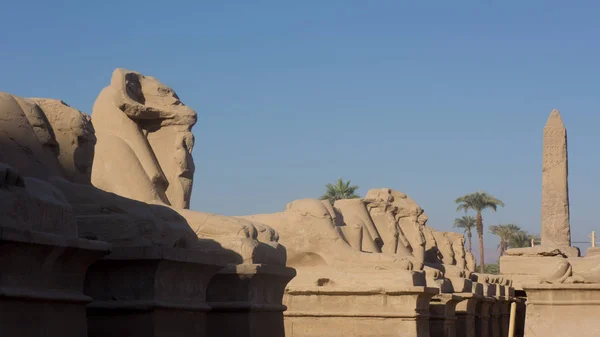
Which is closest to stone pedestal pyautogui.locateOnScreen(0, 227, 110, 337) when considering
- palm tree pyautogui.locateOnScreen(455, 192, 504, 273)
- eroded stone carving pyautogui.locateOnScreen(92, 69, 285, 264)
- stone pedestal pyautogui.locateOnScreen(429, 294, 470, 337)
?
eroded stone carving pyautogui.locateOnScreen(92, 69, 285, 264)

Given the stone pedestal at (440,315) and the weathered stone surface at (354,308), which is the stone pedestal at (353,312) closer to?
the weathered stone surface at (354,308)

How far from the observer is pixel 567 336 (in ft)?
36.5

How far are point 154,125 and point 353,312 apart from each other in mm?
3333

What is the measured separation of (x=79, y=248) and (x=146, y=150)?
11.2 ft

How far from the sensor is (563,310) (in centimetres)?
1123

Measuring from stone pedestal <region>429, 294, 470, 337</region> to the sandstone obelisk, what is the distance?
60.5 ft

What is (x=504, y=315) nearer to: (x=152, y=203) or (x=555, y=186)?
(x=152, y=203)

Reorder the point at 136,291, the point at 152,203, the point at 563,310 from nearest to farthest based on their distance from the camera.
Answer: the point at 136,291 < the point at 152,203 < the point at 563,310

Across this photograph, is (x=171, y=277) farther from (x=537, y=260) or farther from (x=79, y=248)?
(x=537, y=260)

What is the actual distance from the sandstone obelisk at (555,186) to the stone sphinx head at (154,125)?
23373 mm

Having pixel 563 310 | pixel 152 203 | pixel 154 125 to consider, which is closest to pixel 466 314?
pixel 563 310

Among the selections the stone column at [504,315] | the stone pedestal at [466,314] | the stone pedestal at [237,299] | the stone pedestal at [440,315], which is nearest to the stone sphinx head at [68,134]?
the stone pedestal at [237,299]

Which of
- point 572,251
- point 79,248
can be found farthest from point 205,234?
point 572,251

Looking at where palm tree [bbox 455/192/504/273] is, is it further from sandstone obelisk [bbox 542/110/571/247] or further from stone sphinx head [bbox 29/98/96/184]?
stone sphinx head [bbox 29/98/96/184]
